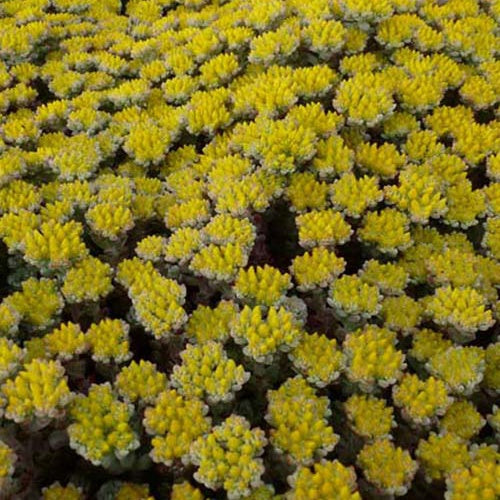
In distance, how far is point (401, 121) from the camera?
320 centimetres

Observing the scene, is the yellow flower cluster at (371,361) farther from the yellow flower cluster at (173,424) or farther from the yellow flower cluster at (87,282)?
the yellow flower cluster at (87,282)

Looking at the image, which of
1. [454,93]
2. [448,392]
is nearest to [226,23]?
[454,93]

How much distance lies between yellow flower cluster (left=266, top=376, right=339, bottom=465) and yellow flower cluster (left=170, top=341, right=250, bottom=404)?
148 millimetres

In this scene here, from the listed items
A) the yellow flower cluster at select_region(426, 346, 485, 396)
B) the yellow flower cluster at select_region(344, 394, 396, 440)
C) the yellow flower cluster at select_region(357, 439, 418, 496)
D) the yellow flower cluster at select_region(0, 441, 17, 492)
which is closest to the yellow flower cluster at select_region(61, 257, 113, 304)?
the yellow flower cluster at select_region(0, 441, 17, 492)

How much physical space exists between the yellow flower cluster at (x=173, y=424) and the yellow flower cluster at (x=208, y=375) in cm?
5

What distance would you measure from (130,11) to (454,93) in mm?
2257

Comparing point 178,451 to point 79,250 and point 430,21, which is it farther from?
point 430,21

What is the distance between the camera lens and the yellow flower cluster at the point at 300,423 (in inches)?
81.9

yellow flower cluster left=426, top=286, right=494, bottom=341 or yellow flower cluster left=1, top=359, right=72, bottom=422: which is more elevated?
yellow flower cluster left=1, top=359, right=72, bottom=422

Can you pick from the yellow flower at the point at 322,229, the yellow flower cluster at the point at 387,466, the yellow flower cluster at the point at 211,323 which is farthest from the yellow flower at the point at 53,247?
the yellow flower cluster at the point at 387,466

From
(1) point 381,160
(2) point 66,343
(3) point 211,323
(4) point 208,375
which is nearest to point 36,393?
(2) point 66,343

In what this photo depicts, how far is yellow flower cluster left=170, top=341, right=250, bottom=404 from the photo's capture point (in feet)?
7.13

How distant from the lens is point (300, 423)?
2.13 meters

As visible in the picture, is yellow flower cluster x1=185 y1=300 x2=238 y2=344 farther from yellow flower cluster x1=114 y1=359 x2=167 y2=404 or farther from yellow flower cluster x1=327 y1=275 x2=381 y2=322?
yellow flower cluster x1=327 y1=275 x2=381 y2=322
